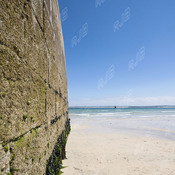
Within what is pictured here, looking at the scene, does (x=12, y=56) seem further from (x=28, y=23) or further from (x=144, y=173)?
(x=144, y=173)

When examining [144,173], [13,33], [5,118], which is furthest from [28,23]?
[144,173]

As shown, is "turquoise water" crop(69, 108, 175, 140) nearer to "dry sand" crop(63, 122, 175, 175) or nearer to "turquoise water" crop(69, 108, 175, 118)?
"turquoise water" crop(69, 108, 175, 118)

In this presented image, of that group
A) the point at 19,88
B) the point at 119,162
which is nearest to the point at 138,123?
the point at 119,162

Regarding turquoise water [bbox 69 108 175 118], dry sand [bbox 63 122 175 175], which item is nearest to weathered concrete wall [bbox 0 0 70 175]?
dry sand [bbox 63 122 175 175]

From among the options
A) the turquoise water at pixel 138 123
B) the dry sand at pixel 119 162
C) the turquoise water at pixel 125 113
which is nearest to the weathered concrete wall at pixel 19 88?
the dry sand at pixel 119 162

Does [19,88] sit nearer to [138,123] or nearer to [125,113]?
[138,123]

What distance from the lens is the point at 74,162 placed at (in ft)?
13.8

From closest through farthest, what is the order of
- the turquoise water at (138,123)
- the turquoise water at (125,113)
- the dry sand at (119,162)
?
the dry sand at (119,162) < the turquoise water at (138,123) < the turquoise water at (125,113)

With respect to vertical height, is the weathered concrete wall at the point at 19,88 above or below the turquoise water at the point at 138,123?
above

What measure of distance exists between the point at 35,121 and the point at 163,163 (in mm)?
4338

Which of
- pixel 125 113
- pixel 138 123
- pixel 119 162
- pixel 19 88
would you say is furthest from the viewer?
pixel 125 113

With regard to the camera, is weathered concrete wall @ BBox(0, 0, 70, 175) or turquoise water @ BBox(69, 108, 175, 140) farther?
turquoise water @ BBox(69, 108, 175, 140)

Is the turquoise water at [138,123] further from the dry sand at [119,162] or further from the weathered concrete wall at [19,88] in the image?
the weathered concrete wall at [19,88]

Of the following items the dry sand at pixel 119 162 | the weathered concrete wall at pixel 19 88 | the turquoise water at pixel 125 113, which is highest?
the weathered concrete wall at pixel 19 88
